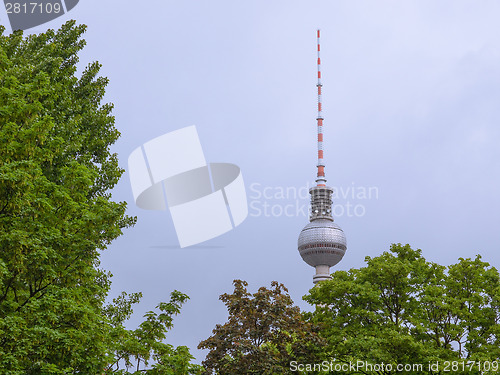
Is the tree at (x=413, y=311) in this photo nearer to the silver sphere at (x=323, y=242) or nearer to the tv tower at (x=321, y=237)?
the tv tower at (x=321, y=237)

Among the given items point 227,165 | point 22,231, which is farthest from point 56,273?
point 227,165

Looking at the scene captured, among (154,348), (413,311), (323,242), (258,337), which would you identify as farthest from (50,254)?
(323,242)

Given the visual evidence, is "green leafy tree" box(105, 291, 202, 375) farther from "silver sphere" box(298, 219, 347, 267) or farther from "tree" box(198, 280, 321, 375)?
"silver sphere" box(298, 219, 347, 267)

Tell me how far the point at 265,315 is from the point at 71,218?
10776 mm

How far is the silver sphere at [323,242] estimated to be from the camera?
16350 centimetres

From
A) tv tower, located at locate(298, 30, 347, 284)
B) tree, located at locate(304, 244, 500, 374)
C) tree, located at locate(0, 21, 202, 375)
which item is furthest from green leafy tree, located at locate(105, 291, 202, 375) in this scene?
tv tower, located at locate(298, 30, 347, 284)

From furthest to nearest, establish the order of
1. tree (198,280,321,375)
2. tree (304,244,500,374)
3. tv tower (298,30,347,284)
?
1. tv tower (298,30,347,284)
2. tree (304,244,500,374)
3. tree (198,280,321,375)

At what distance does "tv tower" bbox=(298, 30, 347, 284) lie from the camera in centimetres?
16321

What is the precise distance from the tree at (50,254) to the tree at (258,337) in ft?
23.6

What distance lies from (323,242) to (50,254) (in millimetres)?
147088

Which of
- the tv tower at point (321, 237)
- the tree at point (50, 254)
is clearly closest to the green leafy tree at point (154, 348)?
the tree at point (50, 254)

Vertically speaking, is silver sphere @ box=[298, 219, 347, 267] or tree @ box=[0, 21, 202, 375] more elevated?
silver sphere @ box=[298, 219, 347, 267]

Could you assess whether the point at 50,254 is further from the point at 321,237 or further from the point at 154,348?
the point at 321,237

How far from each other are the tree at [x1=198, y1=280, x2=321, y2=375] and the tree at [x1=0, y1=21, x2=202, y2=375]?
23.6ft
